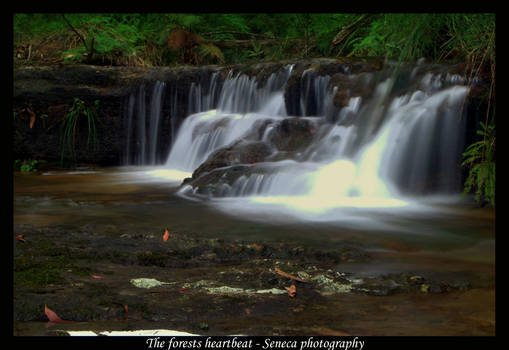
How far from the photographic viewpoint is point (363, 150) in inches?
253

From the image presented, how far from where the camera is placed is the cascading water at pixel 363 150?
19.2ft

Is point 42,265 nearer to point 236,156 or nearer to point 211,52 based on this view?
point 236,156

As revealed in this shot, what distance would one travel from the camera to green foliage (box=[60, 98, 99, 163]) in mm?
9664

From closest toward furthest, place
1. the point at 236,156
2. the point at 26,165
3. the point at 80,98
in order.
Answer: the point at 236,156 < the point at 26,165 < the point at 80,98

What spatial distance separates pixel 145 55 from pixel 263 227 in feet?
27.7

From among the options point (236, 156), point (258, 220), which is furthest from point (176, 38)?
point (258, 220)

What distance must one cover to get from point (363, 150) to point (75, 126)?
224 inches

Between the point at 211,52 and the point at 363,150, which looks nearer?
the point at 363,150

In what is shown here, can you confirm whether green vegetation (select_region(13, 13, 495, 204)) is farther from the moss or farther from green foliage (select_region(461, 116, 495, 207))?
the moss

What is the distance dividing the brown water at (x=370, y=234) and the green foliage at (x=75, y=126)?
284 cm

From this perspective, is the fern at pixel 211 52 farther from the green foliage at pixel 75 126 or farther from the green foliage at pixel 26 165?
the green foliage at pixel 26 165

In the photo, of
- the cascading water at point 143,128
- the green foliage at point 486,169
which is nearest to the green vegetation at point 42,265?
the green foliage at point 486,169

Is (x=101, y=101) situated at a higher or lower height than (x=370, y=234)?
higher

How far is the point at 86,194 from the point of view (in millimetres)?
6270
